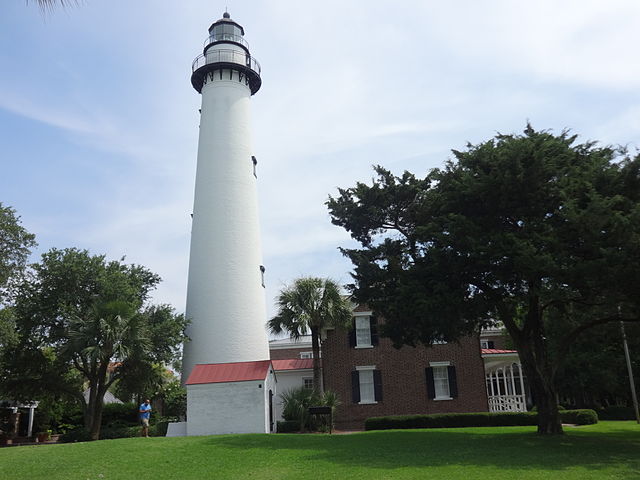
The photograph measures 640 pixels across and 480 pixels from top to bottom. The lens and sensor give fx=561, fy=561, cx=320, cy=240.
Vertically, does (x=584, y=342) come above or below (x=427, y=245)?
below

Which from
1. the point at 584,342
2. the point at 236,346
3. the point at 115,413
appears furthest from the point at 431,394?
the point at 115,413

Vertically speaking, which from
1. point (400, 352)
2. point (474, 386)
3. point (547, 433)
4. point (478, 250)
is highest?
point (478, 250)

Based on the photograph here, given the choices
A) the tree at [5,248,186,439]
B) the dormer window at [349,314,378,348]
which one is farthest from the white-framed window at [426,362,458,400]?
the tree at [5,248,186,439]

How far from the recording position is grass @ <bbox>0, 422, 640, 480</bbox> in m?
11.8

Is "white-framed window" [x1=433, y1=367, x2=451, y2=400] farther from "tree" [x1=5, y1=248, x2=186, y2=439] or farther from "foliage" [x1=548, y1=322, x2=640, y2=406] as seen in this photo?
"tree" [x1=5, y1=248, x2=186, y2=439]

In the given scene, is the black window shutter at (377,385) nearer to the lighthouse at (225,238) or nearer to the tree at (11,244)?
the lighthouse at (225,238)

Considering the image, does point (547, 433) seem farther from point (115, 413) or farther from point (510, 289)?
point (115, 413)

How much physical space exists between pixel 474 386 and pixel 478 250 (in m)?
13.8

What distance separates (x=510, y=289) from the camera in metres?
18.3

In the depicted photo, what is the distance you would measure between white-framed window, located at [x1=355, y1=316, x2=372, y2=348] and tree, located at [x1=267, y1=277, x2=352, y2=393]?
11.4ft

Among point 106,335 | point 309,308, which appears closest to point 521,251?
point 309,308

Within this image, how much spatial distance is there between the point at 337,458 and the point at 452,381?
630 inches

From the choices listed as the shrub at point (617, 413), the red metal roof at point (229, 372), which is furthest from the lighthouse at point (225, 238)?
the shrub at point (617, 413)

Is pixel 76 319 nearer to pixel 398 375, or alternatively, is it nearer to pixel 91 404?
pixel 91 404
